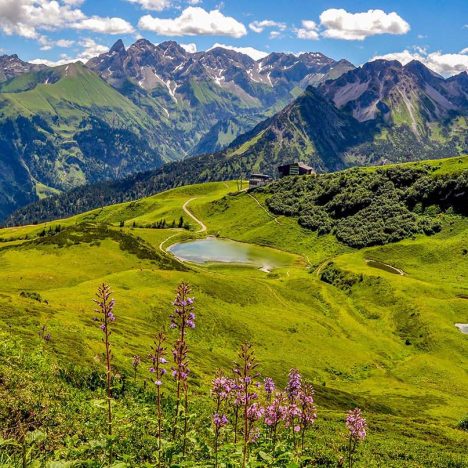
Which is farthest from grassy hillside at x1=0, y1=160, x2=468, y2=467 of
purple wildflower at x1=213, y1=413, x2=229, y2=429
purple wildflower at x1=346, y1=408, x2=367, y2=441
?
purple wildflower at x1=346, y1=408, x2=367, y2=441

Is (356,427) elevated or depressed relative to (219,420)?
depressed

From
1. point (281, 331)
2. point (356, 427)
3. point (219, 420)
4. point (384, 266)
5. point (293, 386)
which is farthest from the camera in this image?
point (384, 266)

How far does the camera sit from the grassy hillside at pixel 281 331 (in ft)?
106

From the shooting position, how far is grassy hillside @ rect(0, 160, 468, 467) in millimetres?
32312

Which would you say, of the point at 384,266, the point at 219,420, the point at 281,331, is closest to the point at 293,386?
the point at 219,420

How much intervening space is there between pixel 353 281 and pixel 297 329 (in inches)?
2180

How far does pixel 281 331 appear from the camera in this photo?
92625 mm

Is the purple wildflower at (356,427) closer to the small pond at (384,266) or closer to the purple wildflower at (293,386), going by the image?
the purple wildflower at (293,386)

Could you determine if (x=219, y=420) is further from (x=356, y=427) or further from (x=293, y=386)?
(x=356, y=427)

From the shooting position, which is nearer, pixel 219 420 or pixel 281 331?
pixel 219 420

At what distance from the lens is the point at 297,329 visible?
317ft

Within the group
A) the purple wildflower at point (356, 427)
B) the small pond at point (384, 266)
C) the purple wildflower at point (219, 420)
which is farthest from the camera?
the small pond at point (384, 266)

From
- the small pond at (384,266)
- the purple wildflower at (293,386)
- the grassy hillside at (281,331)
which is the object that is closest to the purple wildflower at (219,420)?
the grassy hillside at (281,331)

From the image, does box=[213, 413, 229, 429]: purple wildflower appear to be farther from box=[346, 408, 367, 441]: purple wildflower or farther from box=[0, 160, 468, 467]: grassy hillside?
box=[346, 408, 367, 441]: purple wildflower
